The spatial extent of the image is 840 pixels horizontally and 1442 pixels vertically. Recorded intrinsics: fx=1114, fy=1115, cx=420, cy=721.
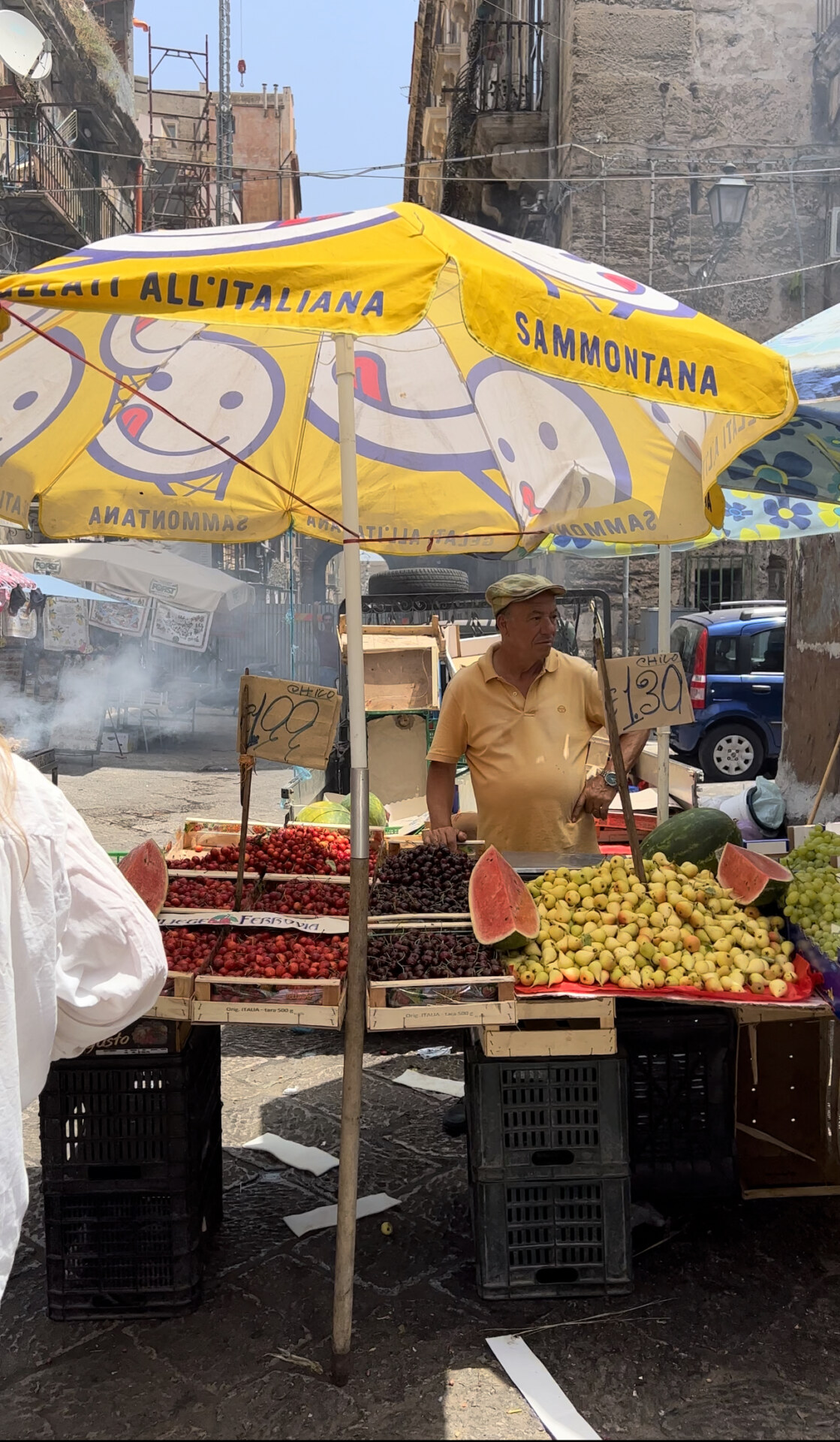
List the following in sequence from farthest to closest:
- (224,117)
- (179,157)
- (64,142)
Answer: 1. (179,157)
2. (224,117)
3. (64,142)

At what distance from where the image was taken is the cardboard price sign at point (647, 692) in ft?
13.3

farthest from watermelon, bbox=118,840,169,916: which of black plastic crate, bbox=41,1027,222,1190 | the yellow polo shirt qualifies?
the yellow polo shirt

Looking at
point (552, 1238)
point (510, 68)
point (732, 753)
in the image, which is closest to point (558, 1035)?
point (552, 1238)

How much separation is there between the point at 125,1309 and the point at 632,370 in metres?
3.12

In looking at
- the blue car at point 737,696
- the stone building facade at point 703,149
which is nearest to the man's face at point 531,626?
the blue car at point 737,696

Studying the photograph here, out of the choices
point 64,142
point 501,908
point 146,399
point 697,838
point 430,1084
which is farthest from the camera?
point 64,142

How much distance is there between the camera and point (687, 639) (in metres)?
15.2

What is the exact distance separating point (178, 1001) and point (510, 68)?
21.8 m

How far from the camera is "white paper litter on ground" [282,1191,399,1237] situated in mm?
3957

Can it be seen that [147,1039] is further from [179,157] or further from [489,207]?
[179,157]

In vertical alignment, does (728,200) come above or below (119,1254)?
above

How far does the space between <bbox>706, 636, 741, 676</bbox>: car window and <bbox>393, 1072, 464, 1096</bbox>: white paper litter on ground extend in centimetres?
→ 1017

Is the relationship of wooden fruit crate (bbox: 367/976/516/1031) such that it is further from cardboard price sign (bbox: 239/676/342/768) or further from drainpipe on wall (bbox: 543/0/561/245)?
drainpipe on wall (bbox: 543/0/561/245)

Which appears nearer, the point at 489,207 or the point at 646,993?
the point at 646,993
